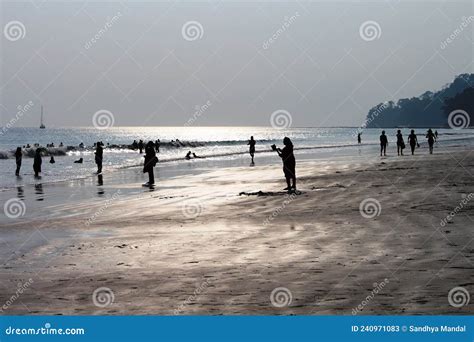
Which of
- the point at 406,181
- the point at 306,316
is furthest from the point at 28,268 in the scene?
the point at 406,181

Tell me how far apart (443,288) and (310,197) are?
1396cm

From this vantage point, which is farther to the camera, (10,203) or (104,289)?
(10,203)

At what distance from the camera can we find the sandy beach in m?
8.31

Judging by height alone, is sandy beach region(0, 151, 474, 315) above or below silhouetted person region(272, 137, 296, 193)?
below

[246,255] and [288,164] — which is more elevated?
[288,164]

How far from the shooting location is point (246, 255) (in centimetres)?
1172

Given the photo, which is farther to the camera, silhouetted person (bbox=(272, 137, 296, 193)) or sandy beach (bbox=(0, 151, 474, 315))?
silhouetted person (bbox=(272, 137, 296, 193))

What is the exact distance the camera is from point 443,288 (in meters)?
8.59

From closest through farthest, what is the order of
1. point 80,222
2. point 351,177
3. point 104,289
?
point 104,289, point 80,222, point 351,177

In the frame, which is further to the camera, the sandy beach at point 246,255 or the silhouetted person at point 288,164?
the silhouetted person at point 288,164

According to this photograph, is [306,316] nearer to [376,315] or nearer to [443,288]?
[376,315]

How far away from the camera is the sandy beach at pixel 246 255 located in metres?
8.31

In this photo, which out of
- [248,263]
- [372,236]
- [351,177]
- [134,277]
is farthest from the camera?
[351,177]

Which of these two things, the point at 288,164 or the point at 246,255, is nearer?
the point at 246,255
